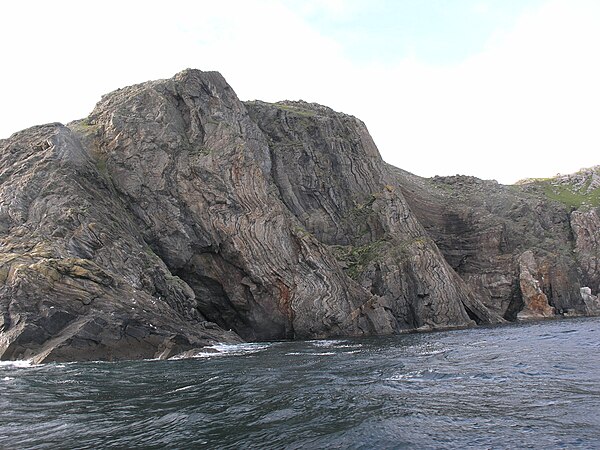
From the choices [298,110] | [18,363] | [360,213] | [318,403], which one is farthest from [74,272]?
[298,110]

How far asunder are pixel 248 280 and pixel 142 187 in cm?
1913

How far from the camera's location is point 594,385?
19.5 meters

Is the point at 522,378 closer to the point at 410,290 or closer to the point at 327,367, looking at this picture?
the point at 327,367

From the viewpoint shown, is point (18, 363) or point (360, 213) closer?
point (18, 363)

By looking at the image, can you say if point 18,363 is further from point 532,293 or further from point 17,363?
point 532,293

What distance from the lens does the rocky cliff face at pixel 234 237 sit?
137 feet

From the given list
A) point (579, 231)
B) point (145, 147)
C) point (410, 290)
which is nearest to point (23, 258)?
point (145, 147)

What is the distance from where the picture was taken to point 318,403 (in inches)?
748

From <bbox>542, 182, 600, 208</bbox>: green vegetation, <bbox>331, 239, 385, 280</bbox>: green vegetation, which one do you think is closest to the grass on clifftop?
<bbox>542, 182, 600, 208</bbox>: green vegetation

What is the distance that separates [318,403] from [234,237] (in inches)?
1808

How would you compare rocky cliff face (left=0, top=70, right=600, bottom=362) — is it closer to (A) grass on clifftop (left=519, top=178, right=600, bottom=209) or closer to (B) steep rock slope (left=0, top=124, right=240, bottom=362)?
(B) steep rock slope (left=0, top=124, right=240, bottom=362)

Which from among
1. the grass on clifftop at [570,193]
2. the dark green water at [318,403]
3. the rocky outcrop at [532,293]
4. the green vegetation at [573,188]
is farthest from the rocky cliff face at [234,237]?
the green vegetation at [573,188]

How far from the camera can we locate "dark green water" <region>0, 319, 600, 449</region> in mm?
14375

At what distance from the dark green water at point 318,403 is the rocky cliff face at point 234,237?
9.90 m
